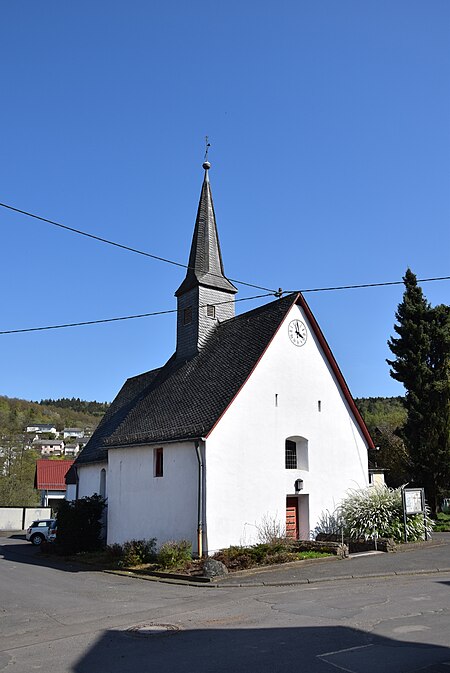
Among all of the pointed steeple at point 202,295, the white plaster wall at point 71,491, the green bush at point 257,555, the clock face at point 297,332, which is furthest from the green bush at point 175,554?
the white plaster wall at point 71,491

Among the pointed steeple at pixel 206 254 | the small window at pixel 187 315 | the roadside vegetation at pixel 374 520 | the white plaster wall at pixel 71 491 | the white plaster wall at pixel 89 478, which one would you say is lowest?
the roadside vegetation at pixel 374 520

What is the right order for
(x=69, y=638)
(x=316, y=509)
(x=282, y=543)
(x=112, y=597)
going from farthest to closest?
1. (x=316, y=509)
2. (x=282, y=543)
3. (x=112, y=597)
4. (x=69, y=638)

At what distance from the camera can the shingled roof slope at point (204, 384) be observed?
72.7 ft

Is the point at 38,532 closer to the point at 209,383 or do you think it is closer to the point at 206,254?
the point at 209,383

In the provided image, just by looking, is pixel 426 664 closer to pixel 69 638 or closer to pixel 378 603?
pixel 378 603

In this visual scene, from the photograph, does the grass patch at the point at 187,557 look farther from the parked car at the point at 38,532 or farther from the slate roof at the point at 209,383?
the parked car at the point at 38,532

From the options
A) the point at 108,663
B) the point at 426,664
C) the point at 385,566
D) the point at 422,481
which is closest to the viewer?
the point at 426,664

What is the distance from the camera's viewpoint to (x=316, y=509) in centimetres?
2327

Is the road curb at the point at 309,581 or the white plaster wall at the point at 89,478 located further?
the white plaster wall at the point at 89,478

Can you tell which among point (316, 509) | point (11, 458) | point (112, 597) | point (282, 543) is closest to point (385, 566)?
point (282, 543)

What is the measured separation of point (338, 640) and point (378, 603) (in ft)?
10.5

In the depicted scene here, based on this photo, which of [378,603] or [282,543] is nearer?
[378,603]

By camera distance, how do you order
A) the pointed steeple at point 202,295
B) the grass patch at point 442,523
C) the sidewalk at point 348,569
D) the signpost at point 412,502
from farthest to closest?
the grass patch at point 442,523 → the pointed steeple at point 202,295 → the signpost at point 412,502 → the sidewalk at point 348,569

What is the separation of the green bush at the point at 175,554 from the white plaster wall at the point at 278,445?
0.79 m
